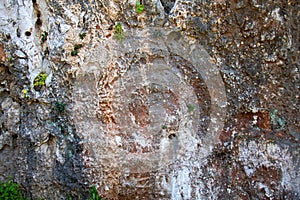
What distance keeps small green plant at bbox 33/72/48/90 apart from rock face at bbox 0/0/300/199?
13mm

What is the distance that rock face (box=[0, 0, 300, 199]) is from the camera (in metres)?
3.22

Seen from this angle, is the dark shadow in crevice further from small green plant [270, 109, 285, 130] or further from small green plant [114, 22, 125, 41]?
small green plant [270, 109, 285, 130]

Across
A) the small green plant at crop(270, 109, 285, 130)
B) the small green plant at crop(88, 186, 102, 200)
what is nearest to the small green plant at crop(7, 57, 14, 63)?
the small green plant at crop(88, 186, 102, 200)

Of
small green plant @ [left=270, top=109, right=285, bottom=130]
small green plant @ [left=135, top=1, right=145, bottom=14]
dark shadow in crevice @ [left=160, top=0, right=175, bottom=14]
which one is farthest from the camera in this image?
dark shadow in crevice @ [left=160, top=0, right=175, bottom=14]

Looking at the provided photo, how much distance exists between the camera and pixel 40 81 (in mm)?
3551

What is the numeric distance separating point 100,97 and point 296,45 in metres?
1.94

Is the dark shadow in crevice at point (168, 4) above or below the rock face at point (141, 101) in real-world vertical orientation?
above

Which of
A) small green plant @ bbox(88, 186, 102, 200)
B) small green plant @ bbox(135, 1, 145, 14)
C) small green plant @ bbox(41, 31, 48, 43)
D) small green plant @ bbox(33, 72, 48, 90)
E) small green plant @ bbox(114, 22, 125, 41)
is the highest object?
small green plant @ bbox(135, 1, 145, 14)

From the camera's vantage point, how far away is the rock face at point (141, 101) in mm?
3217

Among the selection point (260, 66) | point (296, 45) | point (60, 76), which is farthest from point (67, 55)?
point (296, 45)

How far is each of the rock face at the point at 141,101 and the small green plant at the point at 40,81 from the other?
0.5 inches

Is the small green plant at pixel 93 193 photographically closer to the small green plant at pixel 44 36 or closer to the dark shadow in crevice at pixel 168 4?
the small green plant at pixel 44 36

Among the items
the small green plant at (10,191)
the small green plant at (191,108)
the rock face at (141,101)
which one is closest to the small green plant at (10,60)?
the rock face at (141,101)

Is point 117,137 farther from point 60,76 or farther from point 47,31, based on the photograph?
point 47,31
